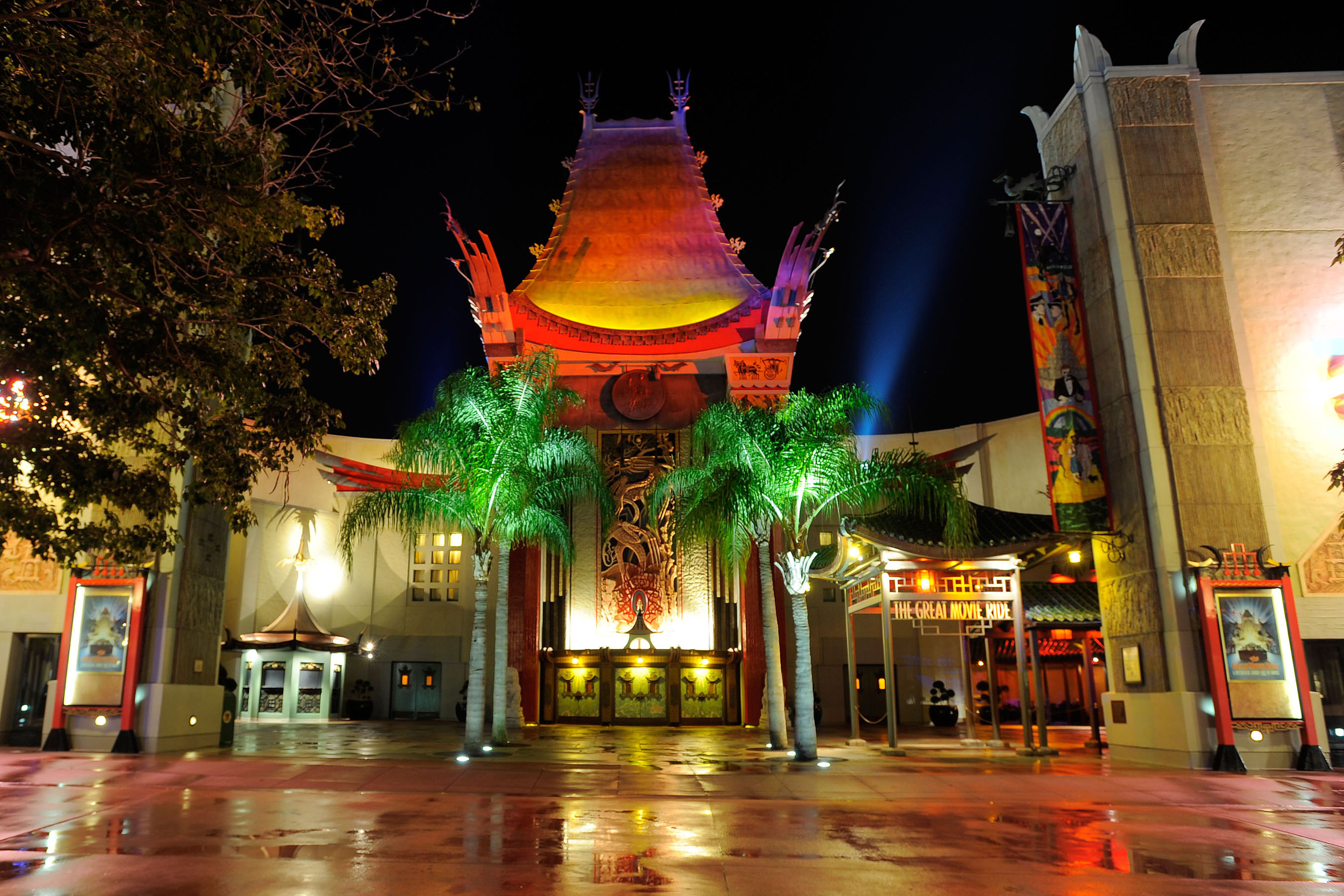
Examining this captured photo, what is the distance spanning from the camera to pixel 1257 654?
13.9m

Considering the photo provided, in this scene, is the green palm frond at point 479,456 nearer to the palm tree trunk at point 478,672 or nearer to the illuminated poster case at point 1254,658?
the palm tree trunk at point 478,672

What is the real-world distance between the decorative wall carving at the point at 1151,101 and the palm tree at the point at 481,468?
11587 millimetres

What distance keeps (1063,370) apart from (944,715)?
1287cm

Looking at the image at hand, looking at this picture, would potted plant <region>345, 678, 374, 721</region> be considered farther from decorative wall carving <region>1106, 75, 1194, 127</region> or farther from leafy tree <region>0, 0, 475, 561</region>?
decorative wall carving <region>1106, 75, 1194, 127</region>

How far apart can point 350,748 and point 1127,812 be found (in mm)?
12666

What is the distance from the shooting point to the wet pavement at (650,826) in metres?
6.54

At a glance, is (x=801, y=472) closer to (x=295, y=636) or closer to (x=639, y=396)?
(x=639, y=396)

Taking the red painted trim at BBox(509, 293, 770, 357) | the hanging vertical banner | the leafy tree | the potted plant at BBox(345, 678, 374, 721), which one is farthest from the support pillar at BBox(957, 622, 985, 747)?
the potted plant at BBox(345, 678, 374, 721)

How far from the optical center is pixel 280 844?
755 cm

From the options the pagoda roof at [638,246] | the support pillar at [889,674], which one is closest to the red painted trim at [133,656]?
the pagoda roof at [638,246]

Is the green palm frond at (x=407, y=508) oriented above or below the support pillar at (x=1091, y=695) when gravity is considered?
above

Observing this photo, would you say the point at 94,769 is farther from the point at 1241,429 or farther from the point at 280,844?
the point at 1241,429

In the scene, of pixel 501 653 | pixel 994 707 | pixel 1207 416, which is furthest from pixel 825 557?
pixel 1207 416

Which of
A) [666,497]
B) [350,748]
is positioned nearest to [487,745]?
[350,748]
